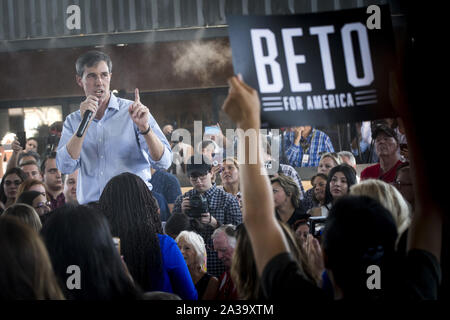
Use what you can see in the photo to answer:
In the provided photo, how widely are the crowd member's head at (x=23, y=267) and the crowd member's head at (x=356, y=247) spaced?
0.55 m

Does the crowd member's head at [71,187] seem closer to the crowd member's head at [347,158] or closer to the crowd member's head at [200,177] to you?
the crowd member's head at [200,177]

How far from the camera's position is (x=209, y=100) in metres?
4.91

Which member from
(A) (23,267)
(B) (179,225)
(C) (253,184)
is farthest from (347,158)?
(A) (23,267)

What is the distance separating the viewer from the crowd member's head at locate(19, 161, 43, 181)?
3.29 m

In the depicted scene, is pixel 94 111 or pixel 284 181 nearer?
pixel 94 111

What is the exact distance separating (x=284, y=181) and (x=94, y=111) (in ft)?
3.48

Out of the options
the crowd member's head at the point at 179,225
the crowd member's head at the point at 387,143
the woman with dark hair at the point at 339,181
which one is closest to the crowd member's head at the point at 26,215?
the crowd member's head at the point at 179,225

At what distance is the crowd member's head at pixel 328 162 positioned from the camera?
323cm

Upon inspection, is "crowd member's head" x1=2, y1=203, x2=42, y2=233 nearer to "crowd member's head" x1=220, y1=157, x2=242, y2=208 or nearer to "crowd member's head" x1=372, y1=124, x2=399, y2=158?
"crowd member's head" x1=220, y1=157, x2=242, y2=208

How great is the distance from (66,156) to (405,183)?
145 cm

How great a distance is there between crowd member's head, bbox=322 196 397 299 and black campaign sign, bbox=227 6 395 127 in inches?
16.7

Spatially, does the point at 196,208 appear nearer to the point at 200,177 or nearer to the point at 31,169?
the point at 200,177

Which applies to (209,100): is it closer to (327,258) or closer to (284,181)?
(284,181)
